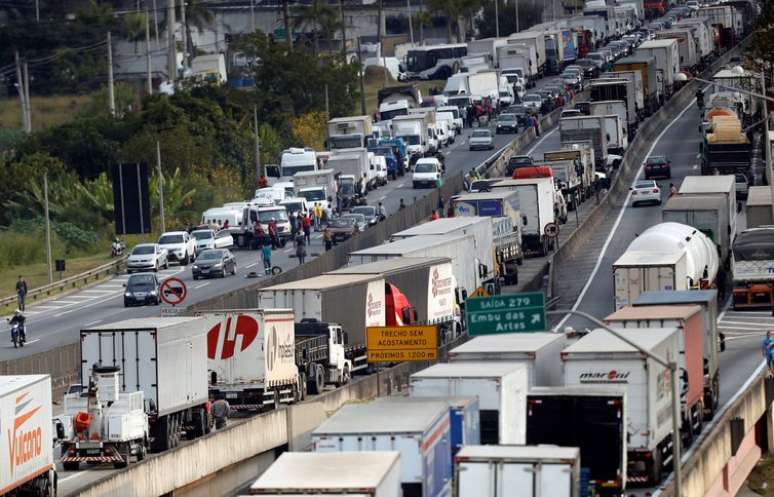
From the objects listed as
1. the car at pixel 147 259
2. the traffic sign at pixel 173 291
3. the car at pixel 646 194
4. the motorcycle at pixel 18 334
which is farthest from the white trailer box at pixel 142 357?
the car at pixel 646 194

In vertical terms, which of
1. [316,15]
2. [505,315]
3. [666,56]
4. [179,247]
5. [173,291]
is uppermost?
[316,15]

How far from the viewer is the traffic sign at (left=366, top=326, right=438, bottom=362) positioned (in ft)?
181

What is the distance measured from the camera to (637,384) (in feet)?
129

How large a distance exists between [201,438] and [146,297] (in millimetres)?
33591

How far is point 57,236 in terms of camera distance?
103750 millimetres

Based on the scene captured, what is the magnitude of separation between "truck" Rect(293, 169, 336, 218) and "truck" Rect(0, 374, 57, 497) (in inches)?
2396

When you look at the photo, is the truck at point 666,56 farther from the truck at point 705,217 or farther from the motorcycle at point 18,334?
the motorcycle at point 18,334

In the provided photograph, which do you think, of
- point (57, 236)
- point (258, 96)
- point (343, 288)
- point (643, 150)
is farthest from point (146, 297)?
point (258, 96)

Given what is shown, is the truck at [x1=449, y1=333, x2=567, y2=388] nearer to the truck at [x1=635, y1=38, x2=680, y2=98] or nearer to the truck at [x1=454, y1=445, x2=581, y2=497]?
the truck at [x1=454, y1=445, x2=581, y2=497]

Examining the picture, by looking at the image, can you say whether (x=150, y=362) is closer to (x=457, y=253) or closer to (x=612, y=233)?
(x=457, y=253)

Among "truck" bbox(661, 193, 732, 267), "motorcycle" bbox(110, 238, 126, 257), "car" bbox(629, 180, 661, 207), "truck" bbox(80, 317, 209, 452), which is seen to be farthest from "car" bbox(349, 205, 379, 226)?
"truck" bbox(80, 317, 209, 452)

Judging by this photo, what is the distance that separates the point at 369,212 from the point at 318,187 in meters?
6.16

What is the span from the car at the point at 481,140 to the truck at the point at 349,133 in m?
6.43

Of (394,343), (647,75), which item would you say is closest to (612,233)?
(394,343)
